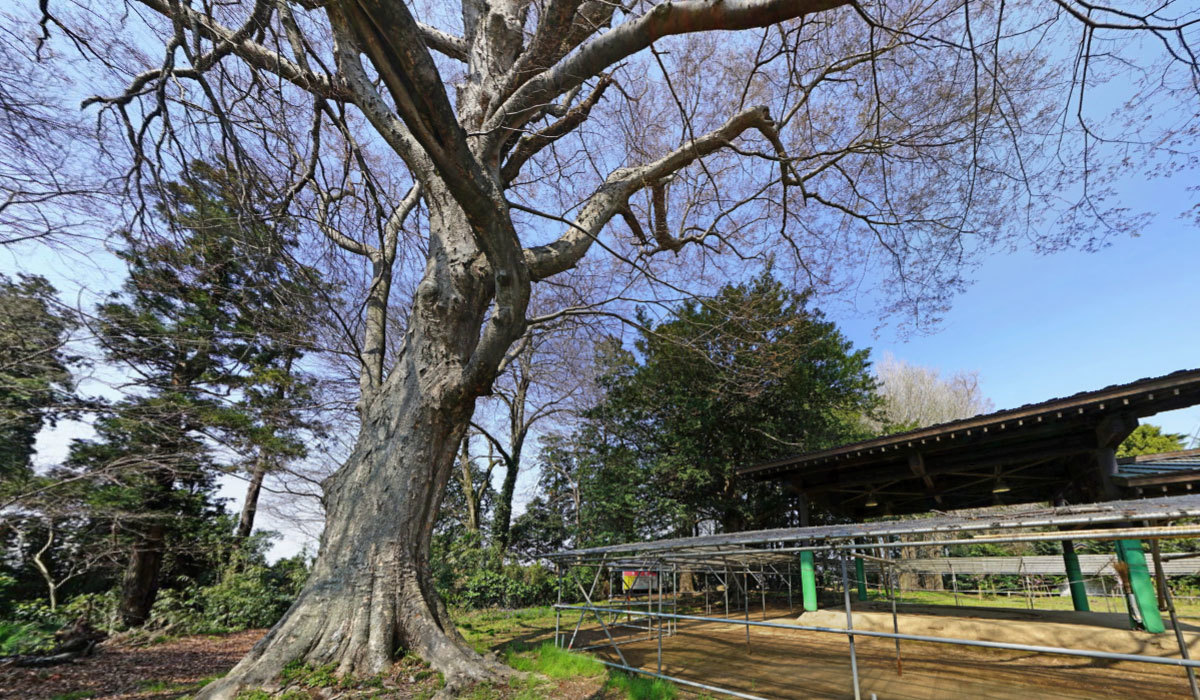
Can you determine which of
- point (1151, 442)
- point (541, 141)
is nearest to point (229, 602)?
point (541, 141)

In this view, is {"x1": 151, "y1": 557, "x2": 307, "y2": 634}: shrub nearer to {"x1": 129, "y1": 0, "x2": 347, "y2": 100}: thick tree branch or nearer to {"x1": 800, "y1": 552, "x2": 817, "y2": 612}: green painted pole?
{"x1": 800, "y1": 552, "x2": 817, "y2": 612}: green painted pole

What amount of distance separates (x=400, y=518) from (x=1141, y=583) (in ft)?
26.3

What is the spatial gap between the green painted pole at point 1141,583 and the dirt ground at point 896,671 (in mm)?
540

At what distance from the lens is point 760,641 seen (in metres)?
8.32

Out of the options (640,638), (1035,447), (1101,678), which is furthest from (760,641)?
(1035,447)

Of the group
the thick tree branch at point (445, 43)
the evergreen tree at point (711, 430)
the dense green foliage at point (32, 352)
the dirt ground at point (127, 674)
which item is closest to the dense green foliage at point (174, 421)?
the dense green foliage at point (32, 352)

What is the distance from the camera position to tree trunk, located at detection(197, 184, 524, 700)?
4.09m

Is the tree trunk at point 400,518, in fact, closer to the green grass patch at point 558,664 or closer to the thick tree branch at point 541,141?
the green grass patch at point 558,664

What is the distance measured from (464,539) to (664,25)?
13496mm

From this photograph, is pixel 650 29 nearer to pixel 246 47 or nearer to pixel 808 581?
pixel 246 47

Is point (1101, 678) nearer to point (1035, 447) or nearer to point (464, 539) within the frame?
point (1035, 447)

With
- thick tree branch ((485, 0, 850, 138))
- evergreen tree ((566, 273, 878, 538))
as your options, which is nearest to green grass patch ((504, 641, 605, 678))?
thick tree branch ((485, 0, 850, 138))

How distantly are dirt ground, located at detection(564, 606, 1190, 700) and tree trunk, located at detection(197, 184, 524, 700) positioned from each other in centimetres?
301

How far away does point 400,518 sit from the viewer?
4613mm
